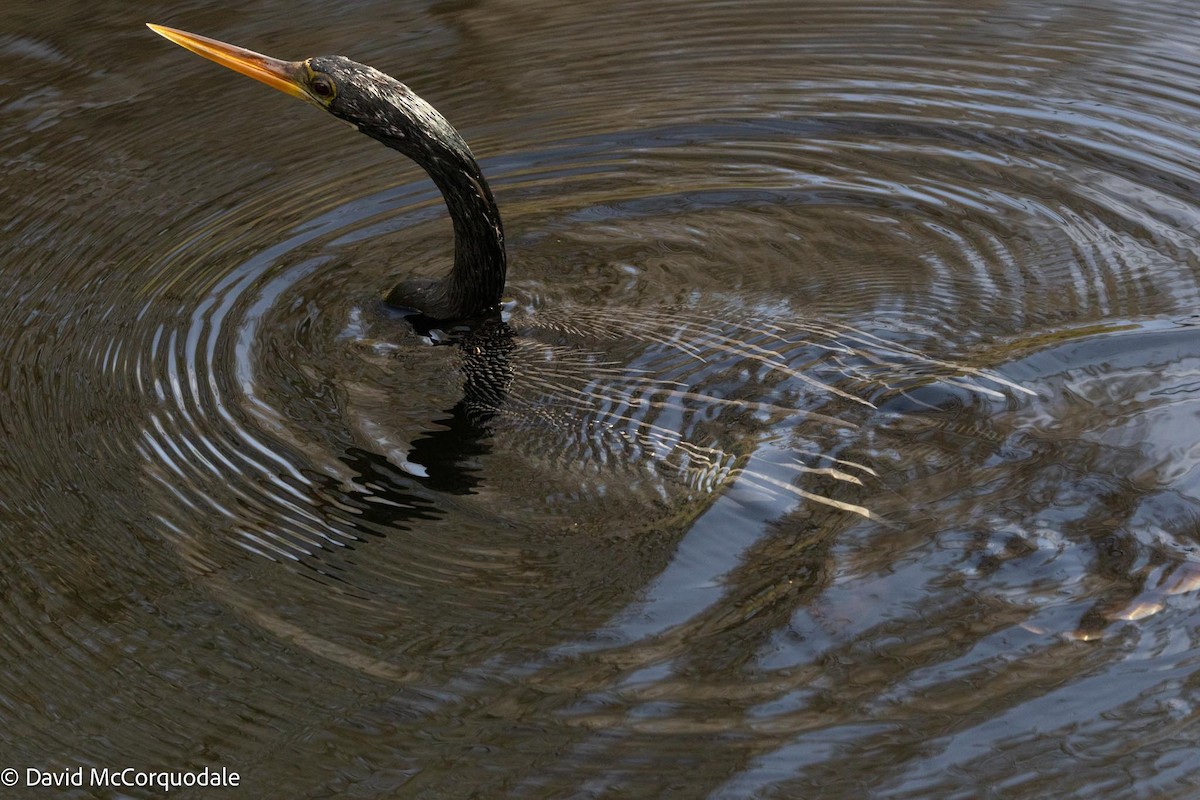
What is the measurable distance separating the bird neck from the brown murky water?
0.51 feet

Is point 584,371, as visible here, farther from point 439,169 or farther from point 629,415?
point 439,169

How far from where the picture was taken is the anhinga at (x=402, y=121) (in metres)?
3.84

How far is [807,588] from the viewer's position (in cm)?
292

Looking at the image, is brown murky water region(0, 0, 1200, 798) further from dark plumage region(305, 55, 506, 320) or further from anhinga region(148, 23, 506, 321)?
anhinga region(148, 23, 506, 321)

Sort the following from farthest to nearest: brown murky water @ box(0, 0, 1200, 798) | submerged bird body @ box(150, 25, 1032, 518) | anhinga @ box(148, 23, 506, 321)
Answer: anhinga @ box(148, 23, 506, 321) < submerged bird body @ box(150, 25, 1032, 518) < brown murky water @ box(0, 0, 1200, 798)

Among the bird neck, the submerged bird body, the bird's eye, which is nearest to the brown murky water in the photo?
the submerged bird body


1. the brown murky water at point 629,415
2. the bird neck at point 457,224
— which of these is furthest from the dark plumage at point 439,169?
the brown murky water at point 629,415

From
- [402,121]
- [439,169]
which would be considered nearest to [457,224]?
[439,169]

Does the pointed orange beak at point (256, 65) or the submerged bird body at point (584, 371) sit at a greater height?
the pointed orange beak at point (256, 65)

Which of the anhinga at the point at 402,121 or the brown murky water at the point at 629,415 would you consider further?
the anhinga at the point at 402,121

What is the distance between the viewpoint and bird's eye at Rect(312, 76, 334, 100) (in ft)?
12.6

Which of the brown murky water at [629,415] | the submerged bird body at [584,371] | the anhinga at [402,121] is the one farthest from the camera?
the anhinga at [402,121]

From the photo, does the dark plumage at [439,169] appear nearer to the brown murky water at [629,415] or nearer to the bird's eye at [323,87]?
the bird's eye at [323,87]

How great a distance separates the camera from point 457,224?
13.1ft
